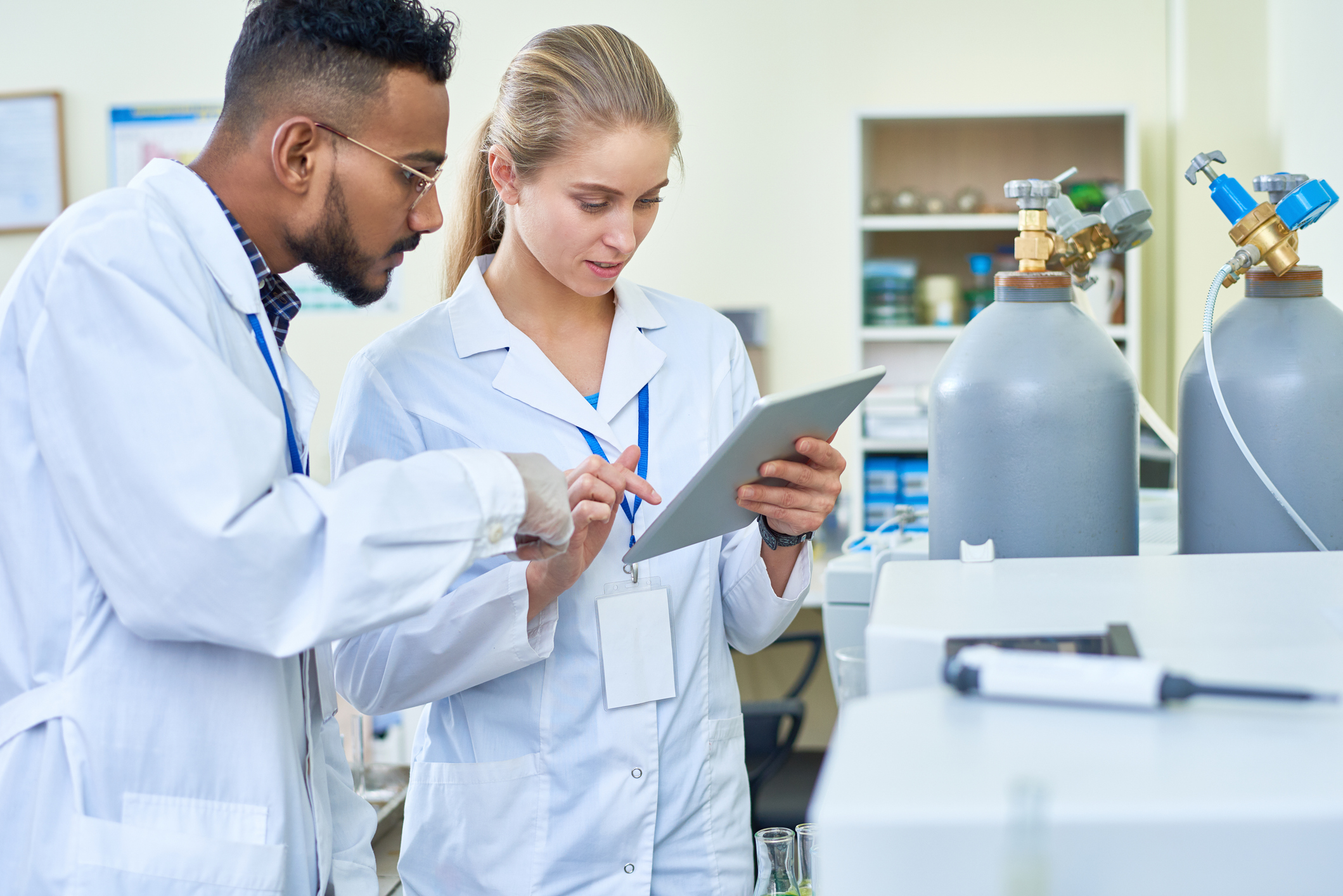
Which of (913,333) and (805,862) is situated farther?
(913,333)

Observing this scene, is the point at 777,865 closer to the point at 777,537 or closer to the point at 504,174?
the point at 777,537

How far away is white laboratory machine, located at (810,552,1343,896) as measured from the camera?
419 mm

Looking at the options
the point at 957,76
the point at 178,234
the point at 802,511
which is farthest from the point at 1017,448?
the point at 957,76

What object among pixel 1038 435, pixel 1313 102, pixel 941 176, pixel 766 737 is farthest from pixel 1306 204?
pixel 941 176

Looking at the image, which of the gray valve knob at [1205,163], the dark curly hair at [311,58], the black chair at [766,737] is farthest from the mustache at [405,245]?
the black chair at [766,737]

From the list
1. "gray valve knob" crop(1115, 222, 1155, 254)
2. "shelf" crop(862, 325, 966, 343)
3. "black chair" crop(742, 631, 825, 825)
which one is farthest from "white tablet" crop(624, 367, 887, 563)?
"shelf" crop(862, 325, 966, 343)

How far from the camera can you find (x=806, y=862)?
892 mm

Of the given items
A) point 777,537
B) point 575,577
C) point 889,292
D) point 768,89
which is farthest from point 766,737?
point 768,89

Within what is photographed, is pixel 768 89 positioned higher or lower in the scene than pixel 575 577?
higher

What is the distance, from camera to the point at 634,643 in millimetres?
1145

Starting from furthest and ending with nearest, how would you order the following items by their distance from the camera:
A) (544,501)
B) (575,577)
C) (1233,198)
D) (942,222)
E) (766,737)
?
1. (942,222)
2. (766,737)
3. (575,577)
4. (1233,198)
5. (544,501)

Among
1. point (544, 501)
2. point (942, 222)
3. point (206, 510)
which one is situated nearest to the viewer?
point (206, 510)

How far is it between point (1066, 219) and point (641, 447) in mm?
496

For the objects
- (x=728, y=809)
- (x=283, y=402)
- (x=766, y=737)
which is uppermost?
(x=283, y=402)
